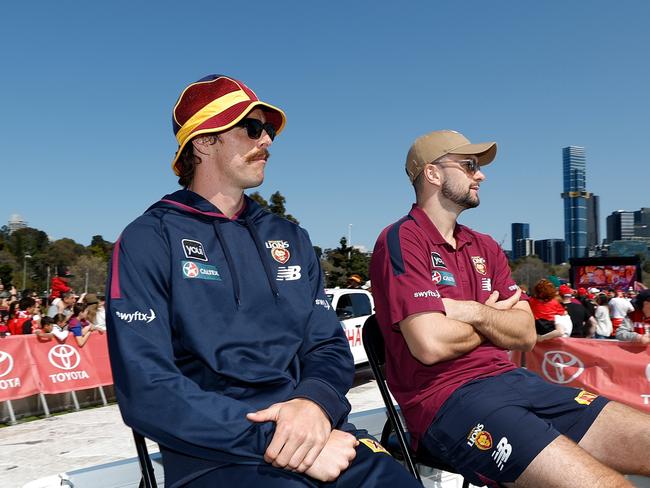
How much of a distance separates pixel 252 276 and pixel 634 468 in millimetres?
1738

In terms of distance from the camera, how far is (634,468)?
2.41m

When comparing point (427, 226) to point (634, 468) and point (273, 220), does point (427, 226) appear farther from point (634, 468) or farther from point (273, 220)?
point (634, 468)

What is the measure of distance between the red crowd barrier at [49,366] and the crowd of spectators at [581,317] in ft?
21.4

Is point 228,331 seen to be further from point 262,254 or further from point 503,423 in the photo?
point 503,423

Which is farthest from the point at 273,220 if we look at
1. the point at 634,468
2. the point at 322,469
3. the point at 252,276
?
the point at 634,468

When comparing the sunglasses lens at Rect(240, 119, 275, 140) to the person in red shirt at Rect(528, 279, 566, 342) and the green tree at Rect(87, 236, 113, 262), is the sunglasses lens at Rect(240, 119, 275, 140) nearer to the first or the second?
the person in red shirt at Rect(528, 279, 566, 342)

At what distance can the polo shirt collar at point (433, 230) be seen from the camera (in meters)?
2.96

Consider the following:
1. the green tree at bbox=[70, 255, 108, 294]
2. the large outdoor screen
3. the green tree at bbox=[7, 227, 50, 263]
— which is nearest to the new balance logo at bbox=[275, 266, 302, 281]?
the large outdoor screen

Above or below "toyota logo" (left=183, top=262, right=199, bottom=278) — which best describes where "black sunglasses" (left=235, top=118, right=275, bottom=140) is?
above

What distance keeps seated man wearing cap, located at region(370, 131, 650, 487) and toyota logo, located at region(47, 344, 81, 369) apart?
8431mm

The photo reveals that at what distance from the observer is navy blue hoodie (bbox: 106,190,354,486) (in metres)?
1.73

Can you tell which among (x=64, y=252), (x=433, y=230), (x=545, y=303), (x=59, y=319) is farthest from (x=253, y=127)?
(x=64, y=252)

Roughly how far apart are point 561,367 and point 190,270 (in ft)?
23.4

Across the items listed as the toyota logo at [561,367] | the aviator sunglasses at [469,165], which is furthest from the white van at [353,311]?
the aviator sunglasses at [469,165]
